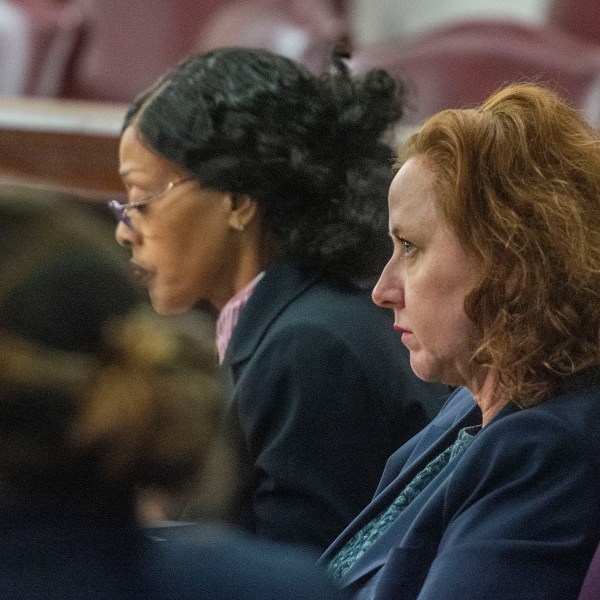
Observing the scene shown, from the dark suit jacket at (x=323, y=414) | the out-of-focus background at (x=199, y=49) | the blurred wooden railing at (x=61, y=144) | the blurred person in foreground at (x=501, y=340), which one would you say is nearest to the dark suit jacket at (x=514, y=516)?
the blurred person in foreground at (x=501, y=340)

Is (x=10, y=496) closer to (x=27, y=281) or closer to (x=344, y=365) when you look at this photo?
(x=27, y=281)

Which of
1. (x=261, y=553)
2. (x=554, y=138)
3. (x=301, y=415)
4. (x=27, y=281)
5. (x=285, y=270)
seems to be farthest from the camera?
(x=285, y=270)

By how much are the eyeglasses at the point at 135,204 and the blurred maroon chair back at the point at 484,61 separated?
135cm

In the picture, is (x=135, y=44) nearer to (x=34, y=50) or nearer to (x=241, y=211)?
(x=34, y=50)

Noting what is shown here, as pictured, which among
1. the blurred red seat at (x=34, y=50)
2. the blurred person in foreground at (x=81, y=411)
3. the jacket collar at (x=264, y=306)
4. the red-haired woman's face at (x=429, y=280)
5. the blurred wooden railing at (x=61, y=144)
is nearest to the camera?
the blurred person in foreground at (x=81, y=411)

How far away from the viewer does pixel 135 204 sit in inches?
76.4

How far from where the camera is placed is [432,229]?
1274 mm

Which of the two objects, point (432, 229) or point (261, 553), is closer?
point (261, 553)

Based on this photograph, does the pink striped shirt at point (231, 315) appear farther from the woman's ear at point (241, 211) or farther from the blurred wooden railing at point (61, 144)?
the blurred wooden railing at point (61, 144)

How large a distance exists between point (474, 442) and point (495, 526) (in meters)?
0.10

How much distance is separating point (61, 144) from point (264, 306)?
145 centimetres

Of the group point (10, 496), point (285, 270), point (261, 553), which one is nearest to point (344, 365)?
point (285, 270)

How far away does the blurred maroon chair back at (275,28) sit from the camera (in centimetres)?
367

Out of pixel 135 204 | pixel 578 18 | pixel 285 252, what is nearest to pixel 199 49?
pixel 578 18
